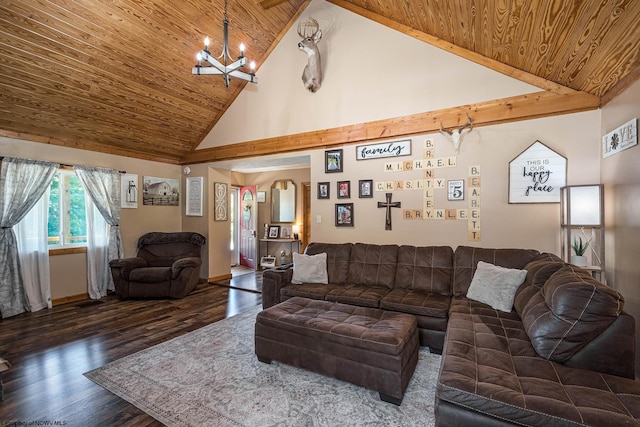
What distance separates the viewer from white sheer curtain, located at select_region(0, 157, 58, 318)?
148 inches

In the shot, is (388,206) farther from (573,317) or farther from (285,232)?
(285,232)

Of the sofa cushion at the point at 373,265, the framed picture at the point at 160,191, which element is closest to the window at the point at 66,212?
the framed picture at the point at 160,191

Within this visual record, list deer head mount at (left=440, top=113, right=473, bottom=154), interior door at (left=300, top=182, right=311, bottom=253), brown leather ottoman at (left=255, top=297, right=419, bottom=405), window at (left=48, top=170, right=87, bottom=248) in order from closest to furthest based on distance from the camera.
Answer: brown leather ottoman at (left=255, top=297, right=419, bottom=405) → deer head mount at (left=440, top=113, right=473, bottom=154) → window at (left=48, top=170, right=87, bottom=248) → interior door at (left=300, top=182, right=311, bottom=253)

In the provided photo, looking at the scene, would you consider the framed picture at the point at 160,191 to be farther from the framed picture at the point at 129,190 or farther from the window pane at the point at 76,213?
the window pane at the point at 76,213

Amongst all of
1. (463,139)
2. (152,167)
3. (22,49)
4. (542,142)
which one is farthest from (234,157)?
(542,142)

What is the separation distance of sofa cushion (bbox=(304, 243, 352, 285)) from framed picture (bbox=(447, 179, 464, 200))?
1.42 meters

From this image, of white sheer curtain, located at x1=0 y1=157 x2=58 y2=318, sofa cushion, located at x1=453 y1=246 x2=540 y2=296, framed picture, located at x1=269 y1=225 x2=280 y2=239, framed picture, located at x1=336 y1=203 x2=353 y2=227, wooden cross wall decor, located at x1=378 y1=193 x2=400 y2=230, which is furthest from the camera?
framed picture, located at x1=269 y1=225 x2=280 y2=239

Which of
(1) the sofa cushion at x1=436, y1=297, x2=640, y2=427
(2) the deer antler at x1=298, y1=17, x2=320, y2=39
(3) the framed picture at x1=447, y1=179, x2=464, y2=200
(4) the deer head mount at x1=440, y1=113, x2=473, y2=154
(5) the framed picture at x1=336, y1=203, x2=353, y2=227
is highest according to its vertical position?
(2) the deer antler at x1=298, y1=17, x2=320, y2=39

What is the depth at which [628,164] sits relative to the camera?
237 cm

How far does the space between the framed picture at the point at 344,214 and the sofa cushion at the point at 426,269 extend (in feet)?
3.25

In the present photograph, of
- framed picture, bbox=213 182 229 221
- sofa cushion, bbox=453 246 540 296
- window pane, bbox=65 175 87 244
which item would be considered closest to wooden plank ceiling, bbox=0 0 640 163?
window pane, bbox=65 175 87 244

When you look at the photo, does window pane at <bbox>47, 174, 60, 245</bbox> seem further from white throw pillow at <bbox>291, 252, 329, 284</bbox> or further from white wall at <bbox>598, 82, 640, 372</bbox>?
white wall at <bbox>598, 82, 640, 372</bbox>

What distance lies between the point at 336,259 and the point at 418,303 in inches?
49.0

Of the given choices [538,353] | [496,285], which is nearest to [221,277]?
[496,285]
